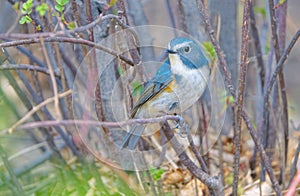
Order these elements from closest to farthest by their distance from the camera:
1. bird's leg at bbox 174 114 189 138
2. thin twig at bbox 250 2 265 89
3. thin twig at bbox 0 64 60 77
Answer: thin twig at bbox 0 64 60 77 → bird's leg at bbox 174 114 189 138 → thin twig at bbox 250 2 265 89

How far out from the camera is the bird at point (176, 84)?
282 centimetres

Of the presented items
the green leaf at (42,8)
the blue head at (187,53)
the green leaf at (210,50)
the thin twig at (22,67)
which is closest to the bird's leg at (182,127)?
the blue head at (187,53)

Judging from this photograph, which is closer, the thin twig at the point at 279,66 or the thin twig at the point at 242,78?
the thin twig at the point at 242,78

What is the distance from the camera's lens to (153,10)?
725 cm

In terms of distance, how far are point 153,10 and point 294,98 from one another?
221 cm

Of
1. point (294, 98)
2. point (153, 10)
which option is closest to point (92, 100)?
point (294, 98)

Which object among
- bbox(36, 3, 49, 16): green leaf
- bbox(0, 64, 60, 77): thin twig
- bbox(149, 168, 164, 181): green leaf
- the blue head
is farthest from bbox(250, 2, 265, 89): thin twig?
bbox(36, 3, 49, 16): green leaf

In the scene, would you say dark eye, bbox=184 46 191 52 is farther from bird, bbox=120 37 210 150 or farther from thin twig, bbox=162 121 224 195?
thin twig, bbox=162 121 224 195

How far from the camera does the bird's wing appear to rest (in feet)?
9.22

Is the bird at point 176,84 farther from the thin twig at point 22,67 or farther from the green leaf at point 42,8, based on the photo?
the green leaf at point 42,8

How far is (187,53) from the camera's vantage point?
2803 millimetres

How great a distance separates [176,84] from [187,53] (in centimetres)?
17

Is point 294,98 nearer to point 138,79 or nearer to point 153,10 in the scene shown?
point 153,10

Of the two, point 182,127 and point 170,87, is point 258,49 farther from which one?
point 182,127
